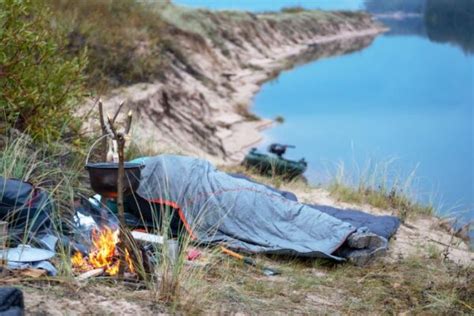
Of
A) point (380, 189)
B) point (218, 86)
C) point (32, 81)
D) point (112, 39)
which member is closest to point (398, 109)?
point (218, 86)

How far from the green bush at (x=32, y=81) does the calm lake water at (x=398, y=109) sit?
12.3 feet

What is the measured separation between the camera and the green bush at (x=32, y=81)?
7223mm

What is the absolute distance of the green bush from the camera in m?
7.22

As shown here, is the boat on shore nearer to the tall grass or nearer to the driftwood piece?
the tall grass

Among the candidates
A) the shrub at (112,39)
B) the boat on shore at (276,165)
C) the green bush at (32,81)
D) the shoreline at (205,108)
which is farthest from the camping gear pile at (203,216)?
the shrub at (112,39)

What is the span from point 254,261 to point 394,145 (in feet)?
37.8

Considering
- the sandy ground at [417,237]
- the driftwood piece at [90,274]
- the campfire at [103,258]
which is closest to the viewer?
the driftwood piece at [90,274]

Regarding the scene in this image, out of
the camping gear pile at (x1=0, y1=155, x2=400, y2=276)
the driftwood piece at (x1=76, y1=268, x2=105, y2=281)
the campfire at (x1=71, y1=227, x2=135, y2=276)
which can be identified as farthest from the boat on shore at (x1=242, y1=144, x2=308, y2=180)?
the driftwood piece at (x1=76, y1=268, x2=105, y2=281)

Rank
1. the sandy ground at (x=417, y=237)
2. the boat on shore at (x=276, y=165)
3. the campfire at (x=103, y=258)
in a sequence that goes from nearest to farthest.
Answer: the campfire at (x=103, y=258), the sandy ground at (x=417, y=237), the boat on shore at (x=276, y=165)

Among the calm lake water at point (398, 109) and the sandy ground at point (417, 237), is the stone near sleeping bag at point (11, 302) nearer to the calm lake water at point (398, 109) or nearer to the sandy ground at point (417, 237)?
the sandy ground at point (417, 237)

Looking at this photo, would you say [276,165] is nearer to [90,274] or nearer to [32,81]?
[32,81]

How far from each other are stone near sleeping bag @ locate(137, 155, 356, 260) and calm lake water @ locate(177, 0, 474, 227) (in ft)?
11.0

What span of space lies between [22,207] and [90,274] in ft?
2.87

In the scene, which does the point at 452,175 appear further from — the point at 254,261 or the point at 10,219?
the point at 10,219
